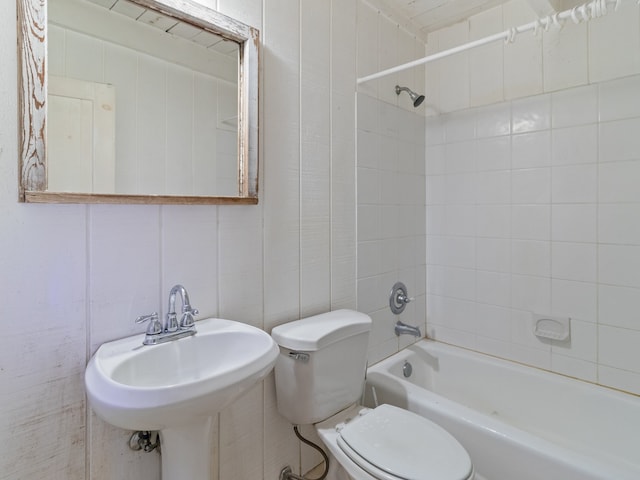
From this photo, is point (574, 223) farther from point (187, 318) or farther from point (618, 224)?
point (187, 318)

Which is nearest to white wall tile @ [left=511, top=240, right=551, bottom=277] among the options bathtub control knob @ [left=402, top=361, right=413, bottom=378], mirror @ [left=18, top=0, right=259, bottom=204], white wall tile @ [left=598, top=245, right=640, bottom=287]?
white wall tile @ [left=598, top=245, right=640, bottom=287]

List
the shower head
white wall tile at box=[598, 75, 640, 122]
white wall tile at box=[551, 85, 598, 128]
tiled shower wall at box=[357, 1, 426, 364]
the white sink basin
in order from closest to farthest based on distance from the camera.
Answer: the white sink basin
white wall tile at box=[598, 75, 640, 122]
white wall tile at box=[551, 85, 598, 128]
tiled shower wall at box=[357, 1, 426, 364]
the shower head

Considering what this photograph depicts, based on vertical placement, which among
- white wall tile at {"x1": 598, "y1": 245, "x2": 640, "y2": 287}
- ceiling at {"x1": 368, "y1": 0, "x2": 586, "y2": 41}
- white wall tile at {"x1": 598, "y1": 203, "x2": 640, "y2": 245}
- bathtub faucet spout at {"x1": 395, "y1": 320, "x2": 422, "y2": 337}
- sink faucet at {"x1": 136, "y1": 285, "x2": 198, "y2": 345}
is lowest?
bathtub faucet spout at {"x1": 395, "y1": 320, "x2": 422, "y2": 337}

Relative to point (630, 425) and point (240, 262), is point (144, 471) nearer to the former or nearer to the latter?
point (240, 262)

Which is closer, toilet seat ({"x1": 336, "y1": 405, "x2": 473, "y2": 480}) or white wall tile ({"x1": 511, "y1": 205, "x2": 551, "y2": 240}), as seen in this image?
toilet seat ({"x1": 336, "y1": 405, "x2": 473, "y2": 480})

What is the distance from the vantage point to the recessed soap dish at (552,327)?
1719 millimetres

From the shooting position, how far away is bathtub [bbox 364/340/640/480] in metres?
1.18

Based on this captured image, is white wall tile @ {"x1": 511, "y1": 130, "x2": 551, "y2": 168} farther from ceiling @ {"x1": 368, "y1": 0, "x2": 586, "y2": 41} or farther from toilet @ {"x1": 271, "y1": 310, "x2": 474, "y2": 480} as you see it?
toilet @ {"x1": 271, "y1": 310, "x2": 474, "y2": 480}

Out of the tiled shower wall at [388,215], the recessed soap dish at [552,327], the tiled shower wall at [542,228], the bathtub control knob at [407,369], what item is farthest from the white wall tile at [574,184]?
the bathtub control knob at [407,369]

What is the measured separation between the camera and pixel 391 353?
193cm

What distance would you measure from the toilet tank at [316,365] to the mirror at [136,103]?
532 mm

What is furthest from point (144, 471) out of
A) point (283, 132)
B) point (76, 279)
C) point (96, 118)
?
point (283, 132)

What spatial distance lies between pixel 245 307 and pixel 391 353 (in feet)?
3.31

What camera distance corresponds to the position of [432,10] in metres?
1.91
